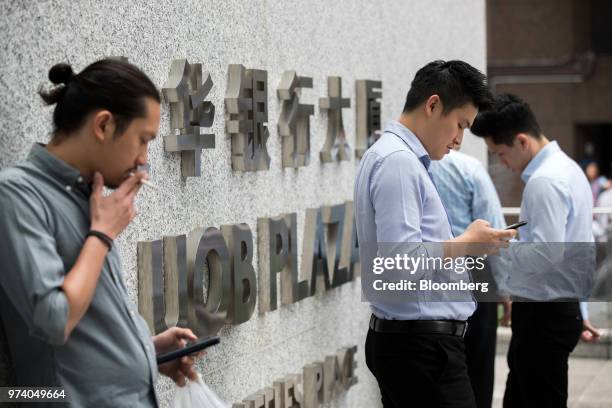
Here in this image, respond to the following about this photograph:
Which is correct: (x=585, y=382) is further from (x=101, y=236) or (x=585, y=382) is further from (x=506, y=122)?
(x=101, y=236)

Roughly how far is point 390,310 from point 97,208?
164 cm

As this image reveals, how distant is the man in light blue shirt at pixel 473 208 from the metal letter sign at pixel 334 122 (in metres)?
0.52

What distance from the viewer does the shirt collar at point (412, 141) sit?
3.98 meters

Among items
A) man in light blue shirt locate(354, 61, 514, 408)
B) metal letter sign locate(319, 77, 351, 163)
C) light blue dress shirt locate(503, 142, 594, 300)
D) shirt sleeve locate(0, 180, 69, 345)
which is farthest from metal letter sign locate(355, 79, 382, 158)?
shirt sleeve locate(0, 180, 69, 345)

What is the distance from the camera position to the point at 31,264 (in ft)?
7.73

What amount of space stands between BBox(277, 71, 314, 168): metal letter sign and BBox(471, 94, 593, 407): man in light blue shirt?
110cm

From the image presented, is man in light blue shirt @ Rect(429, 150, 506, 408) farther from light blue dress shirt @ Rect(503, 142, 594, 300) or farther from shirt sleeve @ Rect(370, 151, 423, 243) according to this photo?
shirt sleeve @ Rect(370, 151, 423, 243)

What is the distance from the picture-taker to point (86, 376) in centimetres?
250

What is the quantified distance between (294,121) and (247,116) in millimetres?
592

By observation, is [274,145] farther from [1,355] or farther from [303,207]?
[1,355]

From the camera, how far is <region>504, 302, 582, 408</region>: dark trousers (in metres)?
5.30

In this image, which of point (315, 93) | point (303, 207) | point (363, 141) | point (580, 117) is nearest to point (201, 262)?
point (303, 207)

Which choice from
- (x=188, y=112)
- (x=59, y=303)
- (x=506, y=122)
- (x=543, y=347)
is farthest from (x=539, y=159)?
(x=59, y=303)

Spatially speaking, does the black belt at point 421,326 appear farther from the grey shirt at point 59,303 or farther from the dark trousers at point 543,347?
the dark trousers at point 543,347
